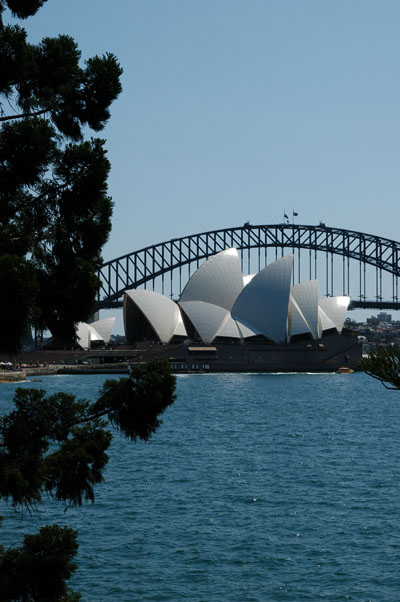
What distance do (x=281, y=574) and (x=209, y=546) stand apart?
2526 mm

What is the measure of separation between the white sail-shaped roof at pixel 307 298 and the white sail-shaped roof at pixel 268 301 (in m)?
2.45

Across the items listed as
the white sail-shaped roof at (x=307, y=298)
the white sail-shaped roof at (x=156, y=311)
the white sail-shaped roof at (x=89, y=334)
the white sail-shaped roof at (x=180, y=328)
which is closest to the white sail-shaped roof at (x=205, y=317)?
the white sail-shaped roof at (x=156, y=311)

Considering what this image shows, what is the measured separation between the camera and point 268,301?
105938 mm

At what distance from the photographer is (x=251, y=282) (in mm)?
106000

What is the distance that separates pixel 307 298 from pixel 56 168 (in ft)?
312

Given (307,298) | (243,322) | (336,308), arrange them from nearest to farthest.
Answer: (307,298) → (243,322) → (336,308)

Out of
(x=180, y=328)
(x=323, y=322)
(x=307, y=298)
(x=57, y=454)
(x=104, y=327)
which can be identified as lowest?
(x=57, y=454)

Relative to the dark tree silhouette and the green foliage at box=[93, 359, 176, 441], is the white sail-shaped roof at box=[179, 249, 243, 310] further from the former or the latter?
the green foliage at box=[93, 359, 176, 441]

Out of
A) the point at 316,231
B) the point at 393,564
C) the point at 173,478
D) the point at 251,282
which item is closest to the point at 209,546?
the point at 393,564

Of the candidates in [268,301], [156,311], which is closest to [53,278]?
[268,301]

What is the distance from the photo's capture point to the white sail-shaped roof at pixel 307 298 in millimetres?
107062

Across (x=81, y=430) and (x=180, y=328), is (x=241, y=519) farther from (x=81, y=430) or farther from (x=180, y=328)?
(x=180, y=328)

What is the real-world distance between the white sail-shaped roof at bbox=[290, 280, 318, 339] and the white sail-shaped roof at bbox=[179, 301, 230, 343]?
29.6ft

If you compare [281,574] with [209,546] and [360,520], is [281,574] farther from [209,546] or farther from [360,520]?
[360,520]
